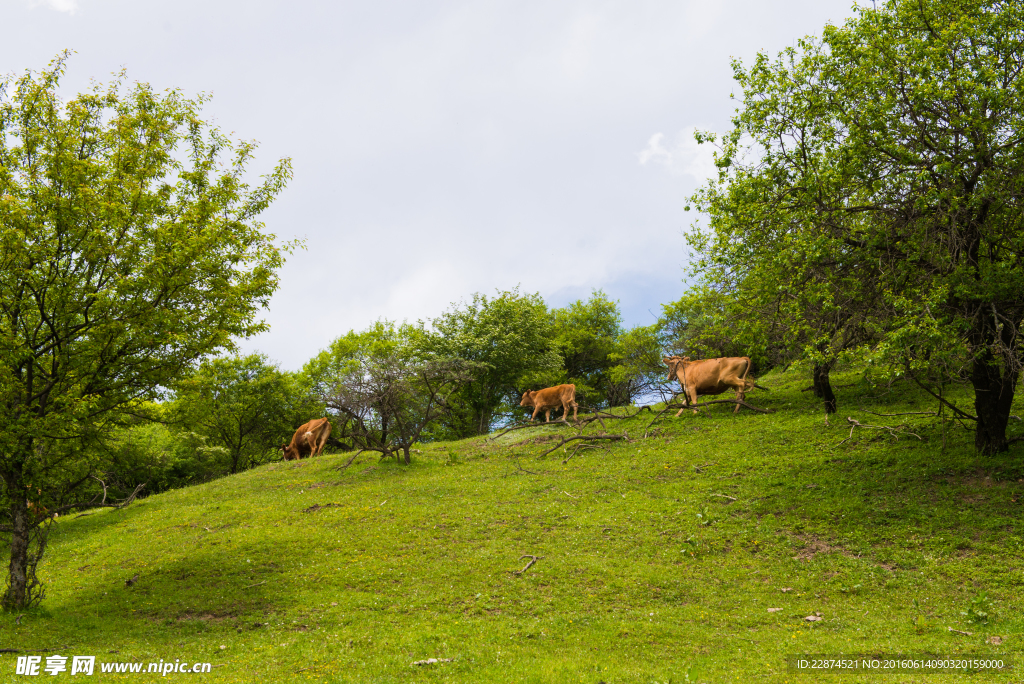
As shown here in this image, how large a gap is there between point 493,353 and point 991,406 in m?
35.2

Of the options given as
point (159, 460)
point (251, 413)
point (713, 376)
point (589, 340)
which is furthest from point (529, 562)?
point (589, 340)

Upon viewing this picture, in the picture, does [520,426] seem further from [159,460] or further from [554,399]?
[159,460]

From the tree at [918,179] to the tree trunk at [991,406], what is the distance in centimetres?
4

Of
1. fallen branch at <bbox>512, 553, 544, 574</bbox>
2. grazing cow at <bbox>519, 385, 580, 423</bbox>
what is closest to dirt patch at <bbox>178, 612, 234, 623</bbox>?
fallen branch at <bbox>512, 553, 544, 574</bbox>

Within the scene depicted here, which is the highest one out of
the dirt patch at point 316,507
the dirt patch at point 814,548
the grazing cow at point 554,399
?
the grazing cow at point 554,399

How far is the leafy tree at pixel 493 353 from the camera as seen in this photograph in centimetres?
4881

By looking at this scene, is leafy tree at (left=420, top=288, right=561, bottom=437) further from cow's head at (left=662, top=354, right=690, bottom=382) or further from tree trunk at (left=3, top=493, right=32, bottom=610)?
tree trunk at (left=3, top=493, right=32, bottom=610)

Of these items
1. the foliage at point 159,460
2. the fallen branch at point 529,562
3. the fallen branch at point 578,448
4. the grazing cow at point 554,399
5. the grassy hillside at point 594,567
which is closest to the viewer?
the grassy hillside at point 594,567

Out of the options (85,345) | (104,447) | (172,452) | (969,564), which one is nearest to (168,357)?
(85,345)

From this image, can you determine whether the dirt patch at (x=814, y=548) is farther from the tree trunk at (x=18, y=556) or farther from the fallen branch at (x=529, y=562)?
the tree trunk at (x=18, y=556)

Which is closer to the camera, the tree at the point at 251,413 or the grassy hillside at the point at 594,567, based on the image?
the grassy hillside at the point at 594,567

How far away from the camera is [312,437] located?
36156 mm

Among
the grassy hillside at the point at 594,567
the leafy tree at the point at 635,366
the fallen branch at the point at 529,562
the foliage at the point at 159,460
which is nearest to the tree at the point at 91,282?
the grassy hillside at the point at 594,567

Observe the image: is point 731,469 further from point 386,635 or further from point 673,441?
point 386,635
